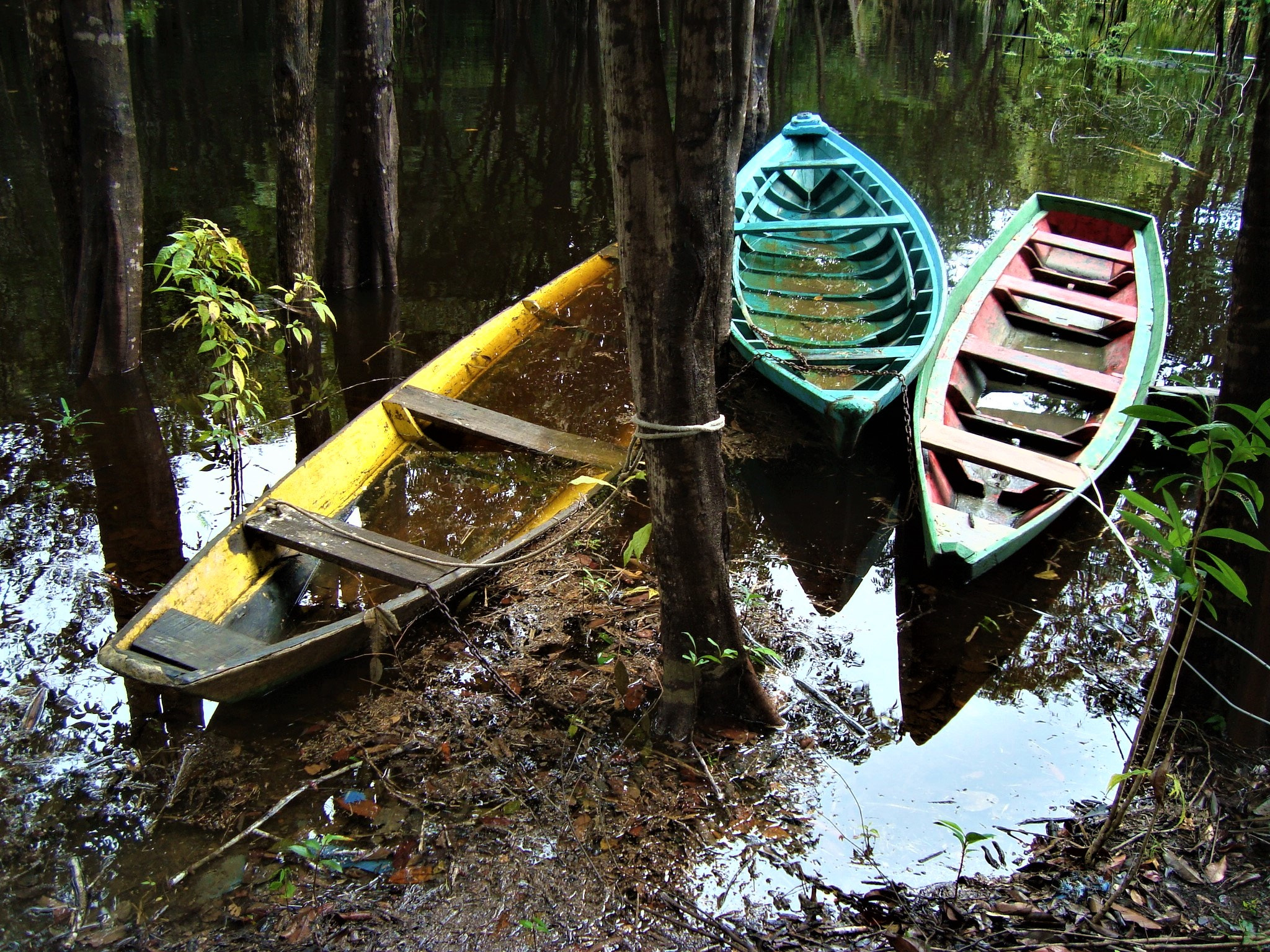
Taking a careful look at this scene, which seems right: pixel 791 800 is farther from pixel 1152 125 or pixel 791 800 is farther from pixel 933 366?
pixel 1152 125

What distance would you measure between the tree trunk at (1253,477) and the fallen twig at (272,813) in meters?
2.99

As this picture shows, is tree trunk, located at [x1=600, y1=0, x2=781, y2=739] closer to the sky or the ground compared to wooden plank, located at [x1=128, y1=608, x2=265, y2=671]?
closer to the sky

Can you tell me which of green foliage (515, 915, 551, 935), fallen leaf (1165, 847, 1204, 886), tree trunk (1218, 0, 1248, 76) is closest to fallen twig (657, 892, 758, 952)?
green foliage (515, 915, 551, 935)

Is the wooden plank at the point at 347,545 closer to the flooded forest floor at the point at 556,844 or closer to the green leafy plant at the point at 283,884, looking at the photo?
the flooded forest floor at the point at 556,844

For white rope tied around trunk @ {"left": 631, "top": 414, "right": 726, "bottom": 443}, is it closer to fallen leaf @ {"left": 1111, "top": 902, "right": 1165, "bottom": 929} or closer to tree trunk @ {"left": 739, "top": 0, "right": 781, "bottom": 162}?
fallen leaf @ {"left": 1111, "top": 902, "right": 1165, "bottom": 929}

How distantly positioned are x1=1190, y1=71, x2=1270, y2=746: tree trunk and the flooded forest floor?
0.71 ft

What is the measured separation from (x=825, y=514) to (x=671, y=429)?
→ 2686mm

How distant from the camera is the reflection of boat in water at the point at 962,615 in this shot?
162 inches

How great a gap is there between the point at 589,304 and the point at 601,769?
4.55 metres

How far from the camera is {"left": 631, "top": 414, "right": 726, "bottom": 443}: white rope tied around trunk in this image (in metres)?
3.08

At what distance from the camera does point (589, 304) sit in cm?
731

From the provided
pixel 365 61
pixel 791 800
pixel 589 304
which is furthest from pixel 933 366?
pixel 365 61

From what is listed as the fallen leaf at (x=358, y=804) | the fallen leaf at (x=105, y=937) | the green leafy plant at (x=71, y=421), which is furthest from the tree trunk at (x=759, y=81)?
the fallen leaf at (x=105, y=937)

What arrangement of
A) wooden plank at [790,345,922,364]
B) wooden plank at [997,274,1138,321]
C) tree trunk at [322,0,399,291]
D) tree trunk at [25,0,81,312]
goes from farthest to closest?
tree trunk at [322,0,399,291] → wooden plank at [997,274,1138,321] → wooden plank at [790,345,922,364] → tree trunk at [25,0,81,312]
